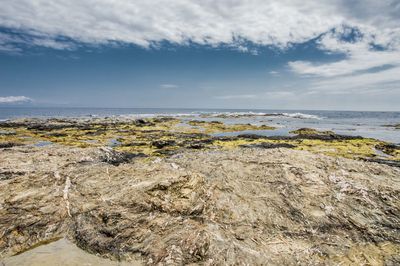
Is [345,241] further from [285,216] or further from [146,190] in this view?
[146,190]

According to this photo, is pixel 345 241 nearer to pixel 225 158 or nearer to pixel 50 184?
pixel 225 158

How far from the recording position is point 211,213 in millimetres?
8258

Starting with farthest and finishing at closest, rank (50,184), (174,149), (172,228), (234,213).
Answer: (174,149) < (50,184) < (234,213) < (172,228)

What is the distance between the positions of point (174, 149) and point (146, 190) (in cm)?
2373

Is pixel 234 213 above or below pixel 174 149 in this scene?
above

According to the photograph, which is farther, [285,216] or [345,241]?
[285,216]

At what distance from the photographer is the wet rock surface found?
7422mm

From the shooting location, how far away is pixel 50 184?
9039 mm

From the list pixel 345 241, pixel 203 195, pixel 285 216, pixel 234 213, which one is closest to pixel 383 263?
pixel 345 241

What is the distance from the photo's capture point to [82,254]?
743cm

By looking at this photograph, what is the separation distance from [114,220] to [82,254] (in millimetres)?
1184

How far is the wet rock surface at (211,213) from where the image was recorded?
7422 millimetres

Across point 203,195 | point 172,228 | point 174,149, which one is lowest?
point 174,149

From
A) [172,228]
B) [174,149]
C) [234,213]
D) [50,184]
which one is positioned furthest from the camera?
[174,149]
